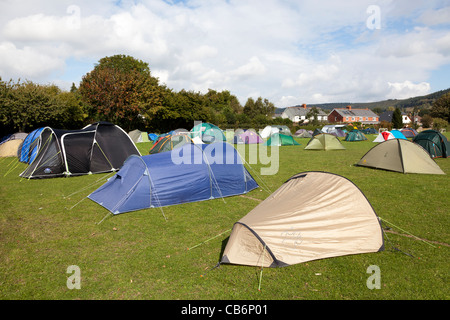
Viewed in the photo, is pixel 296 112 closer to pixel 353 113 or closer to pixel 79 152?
pixel 353 113

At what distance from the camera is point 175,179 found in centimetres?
846

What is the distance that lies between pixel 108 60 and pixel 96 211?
41.7 m

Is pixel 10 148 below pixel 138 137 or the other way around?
below

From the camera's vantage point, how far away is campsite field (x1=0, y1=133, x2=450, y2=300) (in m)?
4.34

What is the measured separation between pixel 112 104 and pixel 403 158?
30.8m

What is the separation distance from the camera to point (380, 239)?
218 inches

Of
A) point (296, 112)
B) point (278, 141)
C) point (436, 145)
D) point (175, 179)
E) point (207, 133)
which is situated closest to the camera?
point (175, 179)

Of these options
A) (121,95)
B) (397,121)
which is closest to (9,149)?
(121,95)

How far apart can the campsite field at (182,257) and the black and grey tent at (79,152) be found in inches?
142

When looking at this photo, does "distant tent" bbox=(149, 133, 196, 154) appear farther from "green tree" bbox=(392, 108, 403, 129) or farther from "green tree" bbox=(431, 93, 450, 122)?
"green tree" bbox=(431, 93, 450, 122)

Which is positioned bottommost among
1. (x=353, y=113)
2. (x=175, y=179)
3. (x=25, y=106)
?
(x=175, y=179)

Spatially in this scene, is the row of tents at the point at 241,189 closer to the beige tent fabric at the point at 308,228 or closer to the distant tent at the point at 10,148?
the beige tent fabric at the point at 308,228

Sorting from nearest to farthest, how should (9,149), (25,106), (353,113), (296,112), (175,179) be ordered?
(175,179) < (9,149) < (25,106) < (353,113) < (296,112)
